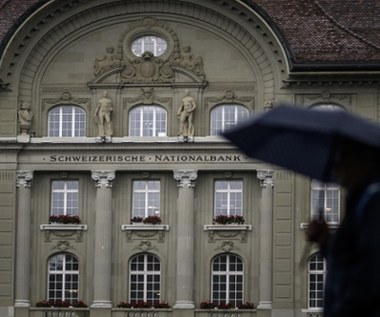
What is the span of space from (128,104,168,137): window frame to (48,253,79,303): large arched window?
14.0 feet

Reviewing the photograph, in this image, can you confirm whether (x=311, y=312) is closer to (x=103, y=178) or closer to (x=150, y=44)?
(x=103, y=178)

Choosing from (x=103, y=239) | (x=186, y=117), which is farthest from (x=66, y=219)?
(x=186, y=117)

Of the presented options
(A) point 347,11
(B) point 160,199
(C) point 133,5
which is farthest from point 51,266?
(A) point 347,11

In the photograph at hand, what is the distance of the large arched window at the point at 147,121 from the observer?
42.3 metres

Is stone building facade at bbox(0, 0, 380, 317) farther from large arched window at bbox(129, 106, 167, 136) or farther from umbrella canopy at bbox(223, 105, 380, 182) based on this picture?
umbrella canopy at bbox(223, 105, 380, 182)

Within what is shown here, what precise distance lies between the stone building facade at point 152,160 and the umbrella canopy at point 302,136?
35.9 meters

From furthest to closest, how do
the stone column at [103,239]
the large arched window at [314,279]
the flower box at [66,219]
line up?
1. the flower box at [66,219]
2. the stone column at [103,239]
3. the large arched window at [314,279]

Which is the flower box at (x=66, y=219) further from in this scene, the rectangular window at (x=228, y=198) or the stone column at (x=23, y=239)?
the rectangular window at (x=228, y=198)

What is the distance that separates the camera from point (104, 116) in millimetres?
42188

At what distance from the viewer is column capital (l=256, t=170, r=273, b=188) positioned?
137 ft

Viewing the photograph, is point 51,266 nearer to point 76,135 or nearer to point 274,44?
point 76,135

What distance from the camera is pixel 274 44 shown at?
134 feet

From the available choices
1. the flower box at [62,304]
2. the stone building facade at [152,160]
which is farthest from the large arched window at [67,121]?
the flower box at [62,304]

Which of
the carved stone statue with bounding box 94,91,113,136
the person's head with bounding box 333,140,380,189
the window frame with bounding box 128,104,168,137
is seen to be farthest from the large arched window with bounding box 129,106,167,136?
the person's head with bounding box 333,140,380,189
